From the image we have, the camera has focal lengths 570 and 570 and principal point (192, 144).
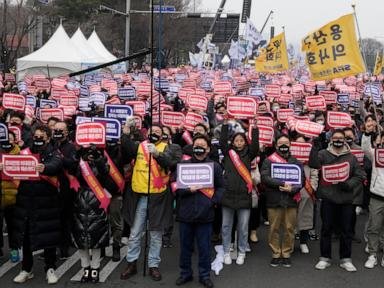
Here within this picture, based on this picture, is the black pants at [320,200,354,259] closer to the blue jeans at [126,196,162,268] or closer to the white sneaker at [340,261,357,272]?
the white sneaker at [340,261,357,272]

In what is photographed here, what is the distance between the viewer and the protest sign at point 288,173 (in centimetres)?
684

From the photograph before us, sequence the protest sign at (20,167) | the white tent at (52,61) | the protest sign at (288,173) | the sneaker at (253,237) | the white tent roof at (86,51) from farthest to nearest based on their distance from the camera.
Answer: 1. the white tent roof at (86,51)
2. the white tent at (52,61)
3. the sneaker at (253,237)
4. the protest sign at (288,173)
5. the protest sign at (20,167)

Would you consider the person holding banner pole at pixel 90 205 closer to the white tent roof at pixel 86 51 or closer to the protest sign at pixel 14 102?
the protest sign at pixel 14 102

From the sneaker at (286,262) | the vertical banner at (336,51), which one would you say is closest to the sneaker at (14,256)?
the sneaker at (286,262)

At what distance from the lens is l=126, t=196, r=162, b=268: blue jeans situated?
644cm

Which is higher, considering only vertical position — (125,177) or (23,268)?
(125,177)

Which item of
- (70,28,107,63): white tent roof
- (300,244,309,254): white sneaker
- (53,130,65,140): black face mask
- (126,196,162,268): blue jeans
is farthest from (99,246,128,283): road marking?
(70,28,107,63): white tent roof

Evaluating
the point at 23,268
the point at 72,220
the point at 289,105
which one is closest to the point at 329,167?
the point at 72,220

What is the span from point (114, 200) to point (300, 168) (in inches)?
91.0

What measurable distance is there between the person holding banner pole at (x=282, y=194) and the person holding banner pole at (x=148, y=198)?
1.24m

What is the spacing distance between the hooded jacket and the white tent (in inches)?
816

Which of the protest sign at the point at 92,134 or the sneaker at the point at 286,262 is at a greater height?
the protest sign at the point at 92,134

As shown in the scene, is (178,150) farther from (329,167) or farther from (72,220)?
(329,167)

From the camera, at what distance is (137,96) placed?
48.8 feet
